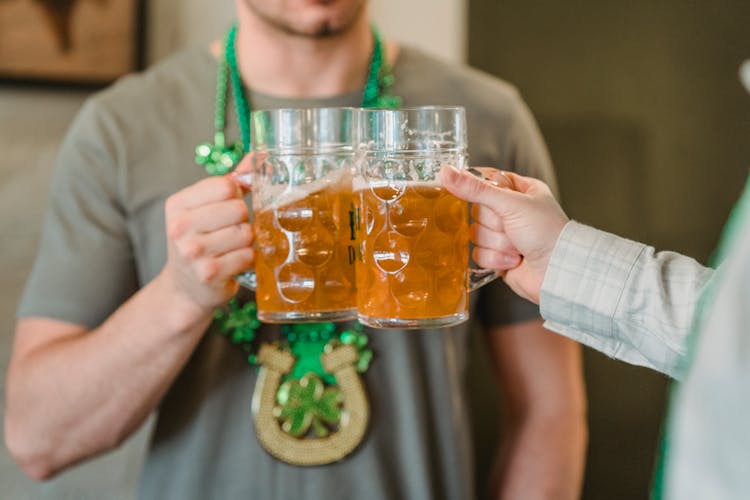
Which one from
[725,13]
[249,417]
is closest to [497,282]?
[249,417]

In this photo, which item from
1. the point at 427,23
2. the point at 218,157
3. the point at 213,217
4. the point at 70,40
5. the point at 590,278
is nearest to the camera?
the point at 590,278

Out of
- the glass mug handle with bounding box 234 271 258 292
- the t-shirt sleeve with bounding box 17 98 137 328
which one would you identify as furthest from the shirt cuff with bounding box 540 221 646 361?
the t-shirt sleeve with bounding box 17 98 137 328

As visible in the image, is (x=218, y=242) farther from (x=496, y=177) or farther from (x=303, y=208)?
(x=496, y=177)

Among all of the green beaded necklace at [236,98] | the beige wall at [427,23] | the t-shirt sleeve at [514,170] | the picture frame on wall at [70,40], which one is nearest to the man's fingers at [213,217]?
the green beaded necklace at [236,98]

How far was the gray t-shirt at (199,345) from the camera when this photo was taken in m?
1.39

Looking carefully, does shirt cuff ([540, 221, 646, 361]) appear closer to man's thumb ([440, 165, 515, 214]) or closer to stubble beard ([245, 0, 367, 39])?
man's thumb ([440, 165, 515, 214])

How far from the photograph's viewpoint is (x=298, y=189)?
106 cm

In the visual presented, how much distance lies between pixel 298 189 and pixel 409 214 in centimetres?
15

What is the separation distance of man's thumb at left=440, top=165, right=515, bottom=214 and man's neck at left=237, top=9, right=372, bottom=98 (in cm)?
56

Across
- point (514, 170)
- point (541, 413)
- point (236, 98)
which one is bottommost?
point (541, 413)

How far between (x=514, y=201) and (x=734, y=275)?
1.68ft

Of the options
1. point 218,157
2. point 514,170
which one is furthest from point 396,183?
point 514,170

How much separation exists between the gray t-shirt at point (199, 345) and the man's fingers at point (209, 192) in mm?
326

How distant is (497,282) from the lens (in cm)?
152
